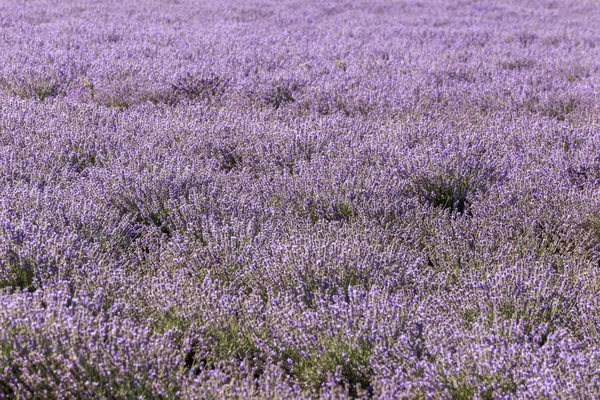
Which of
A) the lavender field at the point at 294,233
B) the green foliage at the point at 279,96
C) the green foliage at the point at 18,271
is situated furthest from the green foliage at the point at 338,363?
the green foliage at the point at 279,96

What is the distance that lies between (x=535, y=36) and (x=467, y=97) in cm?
450

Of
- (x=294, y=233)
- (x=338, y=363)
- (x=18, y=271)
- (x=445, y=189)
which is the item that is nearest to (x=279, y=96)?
(x=445, y=189)

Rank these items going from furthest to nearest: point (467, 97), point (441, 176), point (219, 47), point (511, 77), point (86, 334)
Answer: point (219, 47), point (511, 77), point (467, 97), point (441, 176), point (86, 334)

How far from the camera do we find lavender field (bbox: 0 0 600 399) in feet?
5.51

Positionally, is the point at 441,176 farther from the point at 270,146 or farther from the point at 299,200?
the point at 270,146

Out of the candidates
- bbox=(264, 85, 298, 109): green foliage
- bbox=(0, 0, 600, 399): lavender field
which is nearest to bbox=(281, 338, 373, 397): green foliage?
bbox=(0, 0, 600, 399): lavender field

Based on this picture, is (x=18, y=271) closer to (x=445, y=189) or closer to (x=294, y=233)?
(x=294, y=233)

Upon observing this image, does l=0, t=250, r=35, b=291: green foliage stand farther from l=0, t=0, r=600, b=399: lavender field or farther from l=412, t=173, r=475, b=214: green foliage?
l=412, t=173, r=475, b=214: green foliage

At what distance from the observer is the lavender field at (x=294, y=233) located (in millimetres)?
1680

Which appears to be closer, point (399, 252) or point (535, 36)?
point (399, 252)

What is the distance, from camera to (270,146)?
3.67 metres

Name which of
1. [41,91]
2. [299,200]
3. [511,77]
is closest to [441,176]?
[299,200]

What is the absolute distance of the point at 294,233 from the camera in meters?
2.54

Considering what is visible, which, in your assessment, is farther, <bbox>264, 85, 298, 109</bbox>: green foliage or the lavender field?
<bbox>264, 85, 298, 109</bbox>: green foliage
